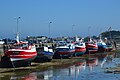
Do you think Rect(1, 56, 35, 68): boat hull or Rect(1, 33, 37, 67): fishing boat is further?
Rect(1, 56, 35, 68): boat hull

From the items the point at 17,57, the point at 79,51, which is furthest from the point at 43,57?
the point at 79,51

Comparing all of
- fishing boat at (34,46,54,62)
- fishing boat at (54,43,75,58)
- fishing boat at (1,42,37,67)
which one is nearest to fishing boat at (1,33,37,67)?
fishing boat at (1,42,37,67)

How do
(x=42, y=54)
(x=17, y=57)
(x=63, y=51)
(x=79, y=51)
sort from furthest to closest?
1. (x=79, y=51)
2. (x=63, y=51)
3. (x=42, y=54)
4. (x=17, y=57)

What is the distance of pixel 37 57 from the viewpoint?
182ft

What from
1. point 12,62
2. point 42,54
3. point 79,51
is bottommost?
point 12,62

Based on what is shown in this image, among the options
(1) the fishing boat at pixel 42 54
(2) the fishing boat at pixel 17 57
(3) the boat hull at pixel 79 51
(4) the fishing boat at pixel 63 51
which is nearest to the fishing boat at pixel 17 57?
(2) the fishing boat at pixel 17 57

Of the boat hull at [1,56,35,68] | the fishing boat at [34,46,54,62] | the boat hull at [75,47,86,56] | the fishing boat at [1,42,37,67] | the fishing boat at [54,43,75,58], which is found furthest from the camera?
the boat hull at [75,47,86,56]

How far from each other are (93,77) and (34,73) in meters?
7.08

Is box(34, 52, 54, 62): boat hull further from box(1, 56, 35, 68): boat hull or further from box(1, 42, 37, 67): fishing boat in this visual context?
box(1, 56, 35, 68): boat hull

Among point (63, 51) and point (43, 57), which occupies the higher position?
point (63, 51)

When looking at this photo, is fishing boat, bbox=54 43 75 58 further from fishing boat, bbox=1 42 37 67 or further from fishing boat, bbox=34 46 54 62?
fishing boat, bbox=1 42 37 67

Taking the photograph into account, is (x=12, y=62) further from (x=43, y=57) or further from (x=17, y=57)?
(x=43, y=57)

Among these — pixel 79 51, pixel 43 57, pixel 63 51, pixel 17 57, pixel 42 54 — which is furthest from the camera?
pixel 79 51

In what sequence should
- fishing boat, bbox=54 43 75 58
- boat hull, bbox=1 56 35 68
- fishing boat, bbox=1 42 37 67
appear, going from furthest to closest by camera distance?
fishing boat, bbox=54 43 75 58 → boat hull, bbox=1 56 35 68 → fishing boat, bbox=1 42 37 67
